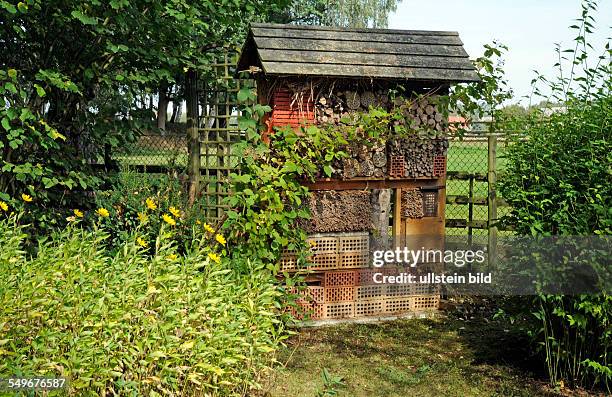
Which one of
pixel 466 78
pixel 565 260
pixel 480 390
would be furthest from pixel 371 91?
pixel 480 390

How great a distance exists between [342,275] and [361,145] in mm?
1377

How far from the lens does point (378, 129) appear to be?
23.4 feet

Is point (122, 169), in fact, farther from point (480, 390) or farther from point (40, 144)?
point (480, 390)

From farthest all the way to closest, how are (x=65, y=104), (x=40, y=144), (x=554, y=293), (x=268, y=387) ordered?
(x=65, y=104) → (x=40, y=144) → (x=554, y=293) → (x=268, y=387)

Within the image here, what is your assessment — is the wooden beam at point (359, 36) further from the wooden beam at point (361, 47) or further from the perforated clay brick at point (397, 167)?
the perforated clay brick at point (397, 167)

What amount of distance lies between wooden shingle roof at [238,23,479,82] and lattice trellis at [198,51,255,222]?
2.33 metres

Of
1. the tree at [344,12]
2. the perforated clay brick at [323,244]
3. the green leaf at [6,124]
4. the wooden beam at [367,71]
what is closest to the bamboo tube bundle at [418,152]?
the wooden beam at [367,71]

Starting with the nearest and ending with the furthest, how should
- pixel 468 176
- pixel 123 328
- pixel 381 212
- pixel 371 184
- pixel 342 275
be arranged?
pixel 123 328 < pixel 342 275 < pixel 371 184 < pixel 381 212 < pixel 468 176

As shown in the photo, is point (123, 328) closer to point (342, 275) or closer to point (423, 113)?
point (342, 275)

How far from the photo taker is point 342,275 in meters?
7.29

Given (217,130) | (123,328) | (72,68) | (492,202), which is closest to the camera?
(123,328)

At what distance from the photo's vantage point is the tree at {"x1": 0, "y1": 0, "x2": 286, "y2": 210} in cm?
655

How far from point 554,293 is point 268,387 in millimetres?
2340

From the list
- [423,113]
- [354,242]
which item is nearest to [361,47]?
[423,113]
